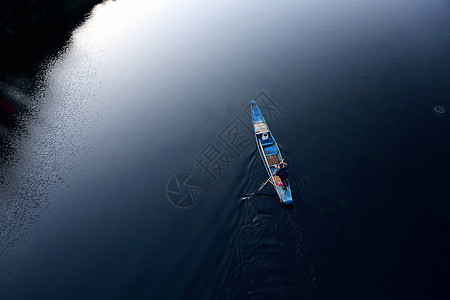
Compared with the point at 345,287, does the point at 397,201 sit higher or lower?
lower

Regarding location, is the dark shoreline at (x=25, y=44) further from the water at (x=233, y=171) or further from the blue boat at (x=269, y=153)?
the blue boat at (x=269, y=153)

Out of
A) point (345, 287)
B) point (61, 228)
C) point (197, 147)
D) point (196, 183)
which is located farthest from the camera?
point (197, 147)

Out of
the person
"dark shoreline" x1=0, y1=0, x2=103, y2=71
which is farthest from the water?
"dark shoreline" x1=0, y1=0, x2=103, y2=71

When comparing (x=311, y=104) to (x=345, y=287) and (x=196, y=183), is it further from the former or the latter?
(x=345, y=287)

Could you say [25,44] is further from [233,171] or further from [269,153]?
[269,153]

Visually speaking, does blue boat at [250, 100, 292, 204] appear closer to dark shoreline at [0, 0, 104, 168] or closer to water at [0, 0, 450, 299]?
water at [0, 0, 450, 299]

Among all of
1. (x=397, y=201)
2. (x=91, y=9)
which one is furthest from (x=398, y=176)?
(x=91, y=9)
